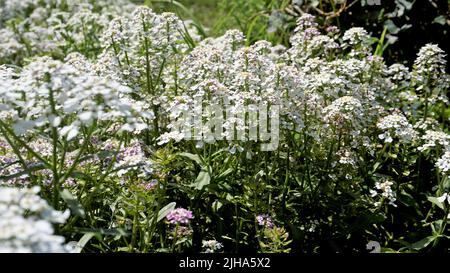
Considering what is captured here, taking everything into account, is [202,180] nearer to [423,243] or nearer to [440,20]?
[423,243]

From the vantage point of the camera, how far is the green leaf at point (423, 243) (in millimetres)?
2834

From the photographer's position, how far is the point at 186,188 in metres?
2.76

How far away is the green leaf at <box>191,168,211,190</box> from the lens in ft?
8.61

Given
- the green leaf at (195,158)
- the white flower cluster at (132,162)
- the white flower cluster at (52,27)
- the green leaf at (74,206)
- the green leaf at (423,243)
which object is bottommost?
the green leaf at (423,243)

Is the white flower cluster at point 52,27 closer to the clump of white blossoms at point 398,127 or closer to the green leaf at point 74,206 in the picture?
the clump of white blossoms at point 398,127

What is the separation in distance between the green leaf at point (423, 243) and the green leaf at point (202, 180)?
999mm

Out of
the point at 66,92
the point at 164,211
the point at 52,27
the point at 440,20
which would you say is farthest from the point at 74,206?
the point at 440,20

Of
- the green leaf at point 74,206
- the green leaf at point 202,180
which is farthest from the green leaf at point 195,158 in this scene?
the green leaf at point 74,206

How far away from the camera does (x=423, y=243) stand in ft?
9.34

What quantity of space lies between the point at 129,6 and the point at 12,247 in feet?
15.3

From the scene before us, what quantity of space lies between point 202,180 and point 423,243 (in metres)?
1.06

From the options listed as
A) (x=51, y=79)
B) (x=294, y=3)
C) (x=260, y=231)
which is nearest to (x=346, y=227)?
(x=260, y=231)

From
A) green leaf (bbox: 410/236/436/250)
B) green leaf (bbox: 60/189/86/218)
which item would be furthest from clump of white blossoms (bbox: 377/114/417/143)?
green leaf (bbox: 60/189/86/218)

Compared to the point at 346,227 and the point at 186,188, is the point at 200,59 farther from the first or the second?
the point at 346,227
